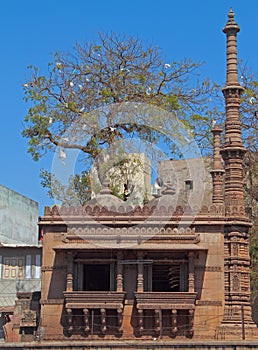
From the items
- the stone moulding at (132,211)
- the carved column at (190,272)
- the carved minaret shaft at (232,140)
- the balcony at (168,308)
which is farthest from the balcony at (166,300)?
the carved minaret shaft at (232,140)

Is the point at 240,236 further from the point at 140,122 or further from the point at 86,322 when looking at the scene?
the point at 140,122

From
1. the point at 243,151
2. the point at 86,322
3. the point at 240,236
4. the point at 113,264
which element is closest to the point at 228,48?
the point at 243,151

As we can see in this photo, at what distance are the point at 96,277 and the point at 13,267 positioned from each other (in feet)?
49.7

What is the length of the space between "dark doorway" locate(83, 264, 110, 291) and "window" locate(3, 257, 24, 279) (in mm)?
14905

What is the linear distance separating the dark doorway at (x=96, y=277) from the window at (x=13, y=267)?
14905 millimetres

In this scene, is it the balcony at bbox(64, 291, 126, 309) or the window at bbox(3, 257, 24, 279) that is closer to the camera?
the balcony at bbox(64, 291, 126, 309)

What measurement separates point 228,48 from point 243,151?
14.0ft

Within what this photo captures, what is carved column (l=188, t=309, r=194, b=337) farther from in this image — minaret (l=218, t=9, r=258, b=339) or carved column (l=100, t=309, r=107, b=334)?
carved column (l=100, t=309, r=107, b=334)

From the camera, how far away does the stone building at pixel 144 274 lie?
26750 mm

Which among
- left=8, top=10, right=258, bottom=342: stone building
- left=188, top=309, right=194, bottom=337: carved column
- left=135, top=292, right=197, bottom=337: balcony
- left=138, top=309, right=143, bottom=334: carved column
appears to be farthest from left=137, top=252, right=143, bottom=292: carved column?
left=188, top=309, right=194, bottom=337: carved column

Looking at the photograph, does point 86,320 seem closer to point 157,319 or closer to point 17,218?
point 157,319

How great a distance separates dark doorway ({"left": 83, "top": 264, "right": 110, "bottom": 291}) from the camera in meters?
27.5

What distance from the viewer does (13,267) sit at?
138 ft

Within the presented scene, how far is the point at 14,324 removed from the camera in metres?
28.2
